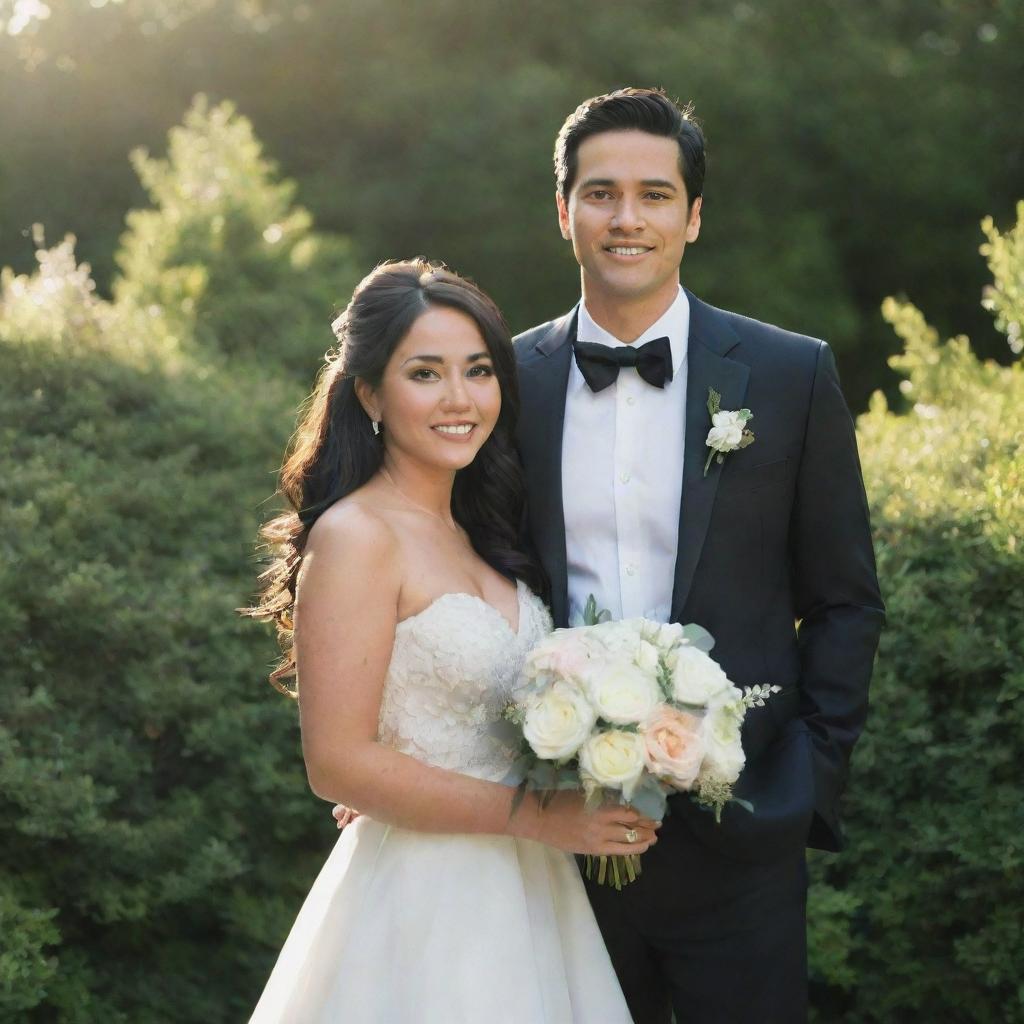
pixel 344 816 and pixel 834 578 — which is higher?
pixel 834 578

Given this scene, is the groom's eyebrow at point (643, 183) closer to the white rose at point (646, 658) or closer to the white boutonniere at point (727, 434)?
the white boutonniere at point (727, 434)

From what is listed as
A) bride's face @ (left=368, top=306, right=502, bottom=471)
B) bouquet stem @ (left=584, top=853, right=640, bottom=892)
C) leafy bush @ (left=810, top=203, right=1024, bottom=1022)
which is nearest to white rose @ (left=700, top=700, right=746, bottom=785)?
bouquet stem @ (left=584, top=853, right=640, bottom=892)

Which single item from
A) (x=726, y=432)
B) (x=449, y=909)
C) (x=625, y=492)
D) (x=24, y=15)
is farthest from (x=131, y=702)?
(x=24, y=15)

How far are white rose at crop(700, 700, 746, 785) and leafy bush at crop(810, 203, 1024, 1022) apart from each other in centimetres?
158

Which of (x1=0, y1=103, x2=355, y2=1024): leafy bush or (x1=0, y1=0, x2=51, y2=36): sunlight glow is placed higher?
(x1=0, y1=0, x2=51, y2=36): sunlight glow

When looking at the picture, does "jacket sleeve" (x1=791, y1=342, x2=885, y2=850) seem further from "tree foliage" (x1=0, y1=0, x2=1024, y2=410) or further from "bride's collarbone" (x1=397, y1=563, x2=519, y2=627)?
"tree foliage" (x1=0, y1=0, x2=1024, y2=410)

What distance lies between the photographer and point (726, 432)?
3.19m

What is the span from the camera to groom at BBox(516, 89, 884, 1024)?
3.17 metres

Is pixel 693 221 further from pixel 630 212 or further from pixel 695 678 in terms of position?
pixel 695 678

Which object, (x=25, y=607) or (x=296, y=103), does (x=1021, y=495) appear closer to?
(x=25, y=607)

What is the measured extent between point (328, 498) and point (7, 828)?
2030 mm

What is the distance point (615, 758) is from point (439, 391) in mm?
997

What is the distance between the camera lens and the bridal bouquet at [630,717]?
2666 mm

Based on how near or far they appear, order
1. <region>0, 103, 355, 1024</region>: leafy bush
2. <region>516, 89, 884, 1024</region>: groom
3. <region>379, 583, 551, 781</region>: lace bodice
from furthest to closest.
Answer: <region>0, 103, 355, 1024</region>: leafy bush
<region>516, 89, 884, 1024</region>: groom
<region>379, 583, 551, 781</region>: lace bodice
